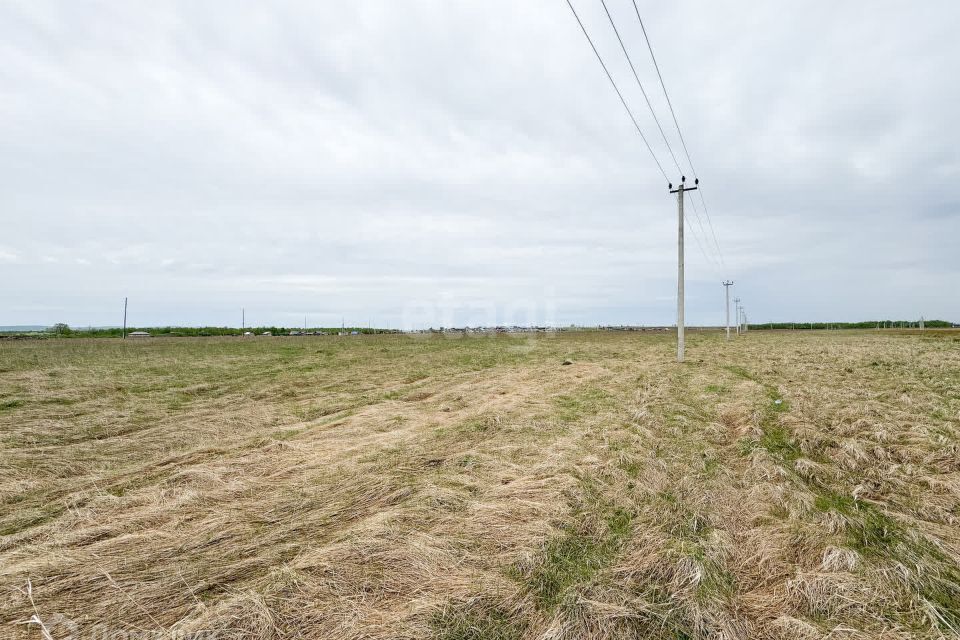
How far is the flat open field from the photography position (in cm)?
290

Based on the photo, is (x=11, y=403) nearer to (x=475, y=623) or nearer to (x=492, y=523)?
(x=492, y=523)

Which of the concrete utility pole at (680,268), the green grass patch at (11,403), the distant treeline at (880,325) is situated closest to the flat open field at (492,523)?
the green grass patch at (11,403)

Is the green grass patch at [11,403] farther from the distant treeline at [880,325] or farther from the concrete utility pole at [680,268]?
the distant treeline at [880,325]

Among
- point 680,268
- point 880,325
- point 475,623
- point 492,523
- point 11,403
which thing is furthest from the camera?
point 880,325

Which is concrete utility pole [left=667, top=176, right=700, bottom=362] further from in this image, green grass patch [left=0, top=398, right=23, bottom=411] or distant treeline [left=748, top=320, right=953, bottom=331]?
distant treeline [left=748, top=320, right=953, bottom=331]

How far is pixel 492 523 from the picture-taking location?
418 centimetres

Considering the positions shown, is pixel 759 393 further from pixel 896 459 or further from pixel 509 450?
pixel 509 450

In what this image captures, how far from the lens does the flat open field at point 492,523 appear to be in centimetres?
290

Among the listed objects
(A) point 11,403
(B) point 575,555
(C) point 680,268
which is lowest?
(A) point 11,403

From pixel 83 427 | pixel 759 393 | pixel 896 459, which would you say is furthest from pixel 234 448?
pixel 759 393

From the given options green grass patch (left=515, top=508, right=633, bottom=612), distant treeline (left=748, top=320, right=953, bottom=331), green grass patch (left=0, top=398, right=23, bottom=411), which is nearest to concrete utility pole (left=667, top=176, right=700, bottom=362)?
green grass patch (left=515, top=508, right=633, bottom=612)

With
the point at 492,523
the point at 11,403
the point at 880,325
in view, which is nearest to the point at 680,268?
the point at 492,523

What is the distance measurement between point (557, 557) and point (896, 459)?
5982 millimetres

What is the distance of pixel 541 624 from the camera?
2836 mm
